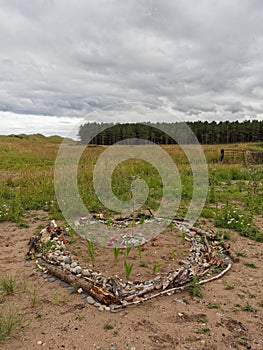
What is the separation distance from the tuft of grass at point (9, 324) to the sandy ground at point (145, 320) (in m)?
0.05

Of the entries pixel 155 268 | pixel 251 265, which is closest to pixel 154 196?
pixel 251 265

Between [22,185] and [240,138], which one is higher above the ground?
[240,138]

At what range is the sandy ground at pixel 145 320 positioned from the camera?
2322 millimetres

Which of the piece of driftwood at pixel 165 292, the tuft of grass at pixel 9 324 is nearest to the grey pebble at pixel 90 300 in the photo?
the piece of driftwood at pixel 165 292

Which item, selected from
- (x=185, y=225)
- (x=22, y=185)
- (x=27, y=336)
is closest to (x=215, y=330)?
(x=27, y=336)

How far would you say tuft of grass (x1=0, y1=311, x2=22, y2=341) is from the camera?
2344 millimetres

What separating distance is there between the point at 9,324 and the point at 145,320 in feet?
4.08

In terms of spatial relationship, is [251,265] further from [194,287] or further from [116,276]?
[116,276]

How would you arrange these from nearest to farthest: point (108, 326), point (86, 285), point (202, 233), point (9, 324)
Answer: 1. point (9, 324)
2. point (108, 326)
3. point (86, 285)
4. point (202, 233)

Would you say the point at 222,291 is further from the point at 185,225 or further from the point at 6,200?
the point at 6,200

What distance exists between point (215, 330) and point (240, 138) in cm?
6302

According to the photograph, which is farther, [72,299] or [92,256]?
[92,256]

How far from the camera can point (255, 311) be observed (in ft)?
9.17

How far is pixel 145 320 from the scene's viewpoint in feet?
8.60
